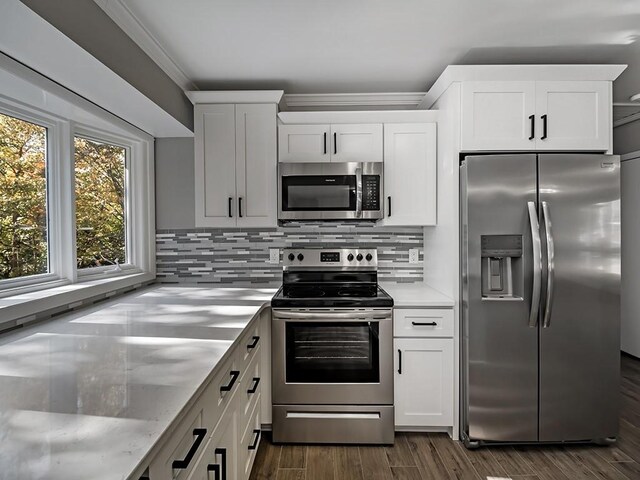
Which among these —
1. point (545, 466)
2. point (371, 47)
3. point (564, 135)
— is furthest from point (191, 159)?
point (545, 466)

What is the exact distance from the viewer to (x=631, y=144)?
3834mm

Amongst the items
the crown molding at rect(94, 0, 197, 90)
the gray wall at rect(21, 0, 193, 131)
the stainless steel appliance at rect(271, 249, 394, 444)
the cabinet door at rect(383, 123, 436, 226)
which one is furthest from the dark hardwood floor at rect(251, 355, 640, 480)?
the crown molding at rect(94, 0, 197, 90)

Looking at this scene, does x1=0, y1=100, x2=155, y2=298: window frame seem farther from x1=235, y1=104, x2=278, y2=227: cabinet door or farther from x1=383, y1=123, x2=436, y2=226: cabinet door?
x1=383, y1=123, x2=436, y2=226: cabinet door

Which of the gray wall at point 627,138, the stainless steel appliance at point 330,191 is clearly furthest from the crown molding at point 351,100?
the gray wall at point 627,138

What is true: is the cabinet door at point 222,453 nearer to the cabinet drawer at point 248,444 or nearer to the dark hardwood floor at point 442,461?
the cabinet drawer at point 248,444

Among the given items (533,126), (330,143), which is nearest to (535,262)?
(533,126)

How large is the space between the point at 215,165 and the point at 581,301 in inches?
98.6

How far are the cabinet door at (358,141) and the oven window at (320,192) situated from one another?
0.69 feet

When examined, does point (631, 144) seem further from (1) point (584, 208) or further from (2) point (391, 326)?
(2) point (391, 326)

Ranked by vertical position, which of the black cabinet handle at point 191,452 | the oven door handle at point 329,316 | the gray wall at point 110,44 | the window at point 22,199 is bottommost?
the black cabinet handle at point 191,452

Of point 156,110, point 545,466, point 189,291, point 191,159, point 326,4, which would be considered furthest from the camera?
point 191,159

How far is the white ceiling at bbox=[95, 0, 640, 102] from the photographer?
6.13ft

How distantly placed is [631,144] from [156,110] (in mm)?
4343

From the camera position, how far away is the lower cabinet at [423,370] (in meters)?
2.41
